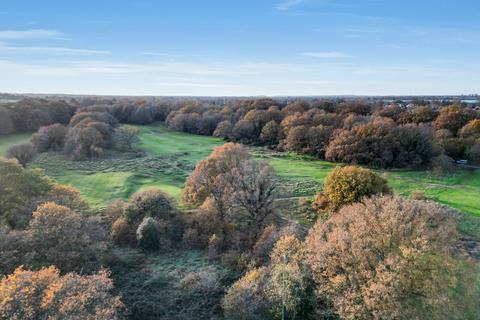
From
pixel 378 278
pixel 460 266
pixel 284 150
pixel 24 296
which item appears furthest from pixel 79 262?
pixel 284 150

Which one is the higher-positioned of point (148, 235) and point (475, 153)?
point (475, 153)

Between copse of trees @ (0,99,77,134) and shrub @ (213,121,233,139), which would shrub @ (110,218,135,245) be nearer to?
shrub @ (213,121,233,139)

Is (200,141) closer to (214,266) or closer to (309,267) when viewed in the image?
→ (214,266)

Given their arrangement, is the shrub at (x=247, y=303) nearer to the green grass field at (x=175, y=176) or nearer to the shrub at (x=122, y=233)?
the shrub at (x=122, y=233)

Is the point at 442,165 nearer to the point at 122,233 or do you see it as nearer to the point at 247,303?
the point at 247,303

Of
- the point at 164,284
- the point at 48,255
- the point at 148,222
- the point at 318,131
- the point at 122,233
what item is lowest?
the point at 164,284

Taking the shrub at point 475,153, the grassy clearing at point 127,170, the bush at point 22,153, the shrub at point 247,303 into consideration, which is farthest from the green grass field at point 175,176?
the shrub at point 247,303

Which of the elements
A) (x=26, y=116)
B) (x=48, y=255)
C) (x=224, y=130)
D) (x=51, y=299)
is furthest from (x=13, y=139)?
(x=51, y=299)
